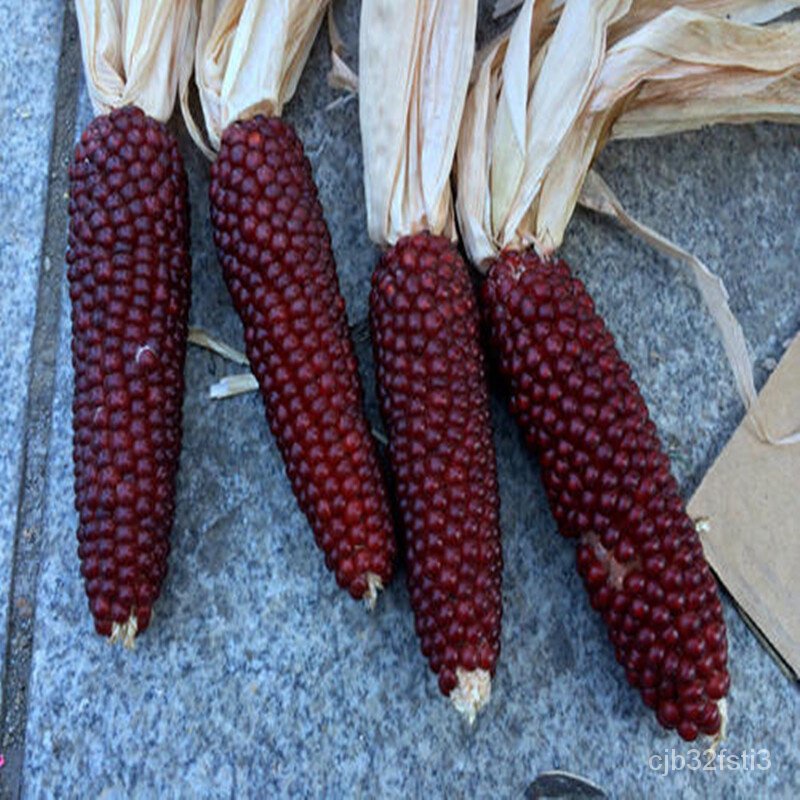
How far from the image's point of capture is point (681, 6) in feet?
4.63

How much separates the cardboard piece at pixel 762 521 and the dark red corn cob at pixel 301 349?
17.1 inches

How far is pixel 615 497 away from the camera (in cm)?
121

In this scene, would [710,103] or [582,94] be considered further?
[710,103]

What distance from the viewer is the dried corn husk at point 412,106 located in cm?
132

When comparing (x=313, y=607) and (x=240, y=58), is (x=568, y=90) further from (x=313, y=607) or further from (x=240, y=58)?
(x=313, y=607)

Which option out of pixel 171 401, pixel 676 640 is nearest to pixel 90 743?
pixel 171 401

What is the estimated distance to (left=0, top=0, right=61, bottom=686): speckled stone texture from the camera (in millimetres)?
1405

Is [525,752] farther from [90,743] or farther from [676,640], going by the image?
[90,743]

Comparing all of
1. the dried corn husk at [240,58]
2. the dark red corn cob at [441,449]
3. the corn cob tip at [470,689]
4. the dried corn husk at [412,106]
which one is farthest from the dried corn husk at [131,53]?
the corn cob tip at [470,689]

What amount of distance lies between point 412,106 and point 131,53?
0.36 metres

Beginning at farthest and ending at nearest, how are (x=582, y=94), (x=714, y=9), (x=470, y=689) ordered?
1. (x=714, y=9)
2. (x=582, y=94)
3. (x=470, y=689)

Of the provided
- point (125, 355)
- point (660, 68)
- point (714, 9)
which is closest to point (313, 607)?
point (125, 355)

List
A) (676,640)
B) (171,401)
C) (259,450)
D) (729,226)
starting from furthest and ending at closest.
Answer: (729,226) → (259,450) → (171,401) → (676,640)

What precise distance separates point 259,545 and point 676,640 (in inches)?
20.3
